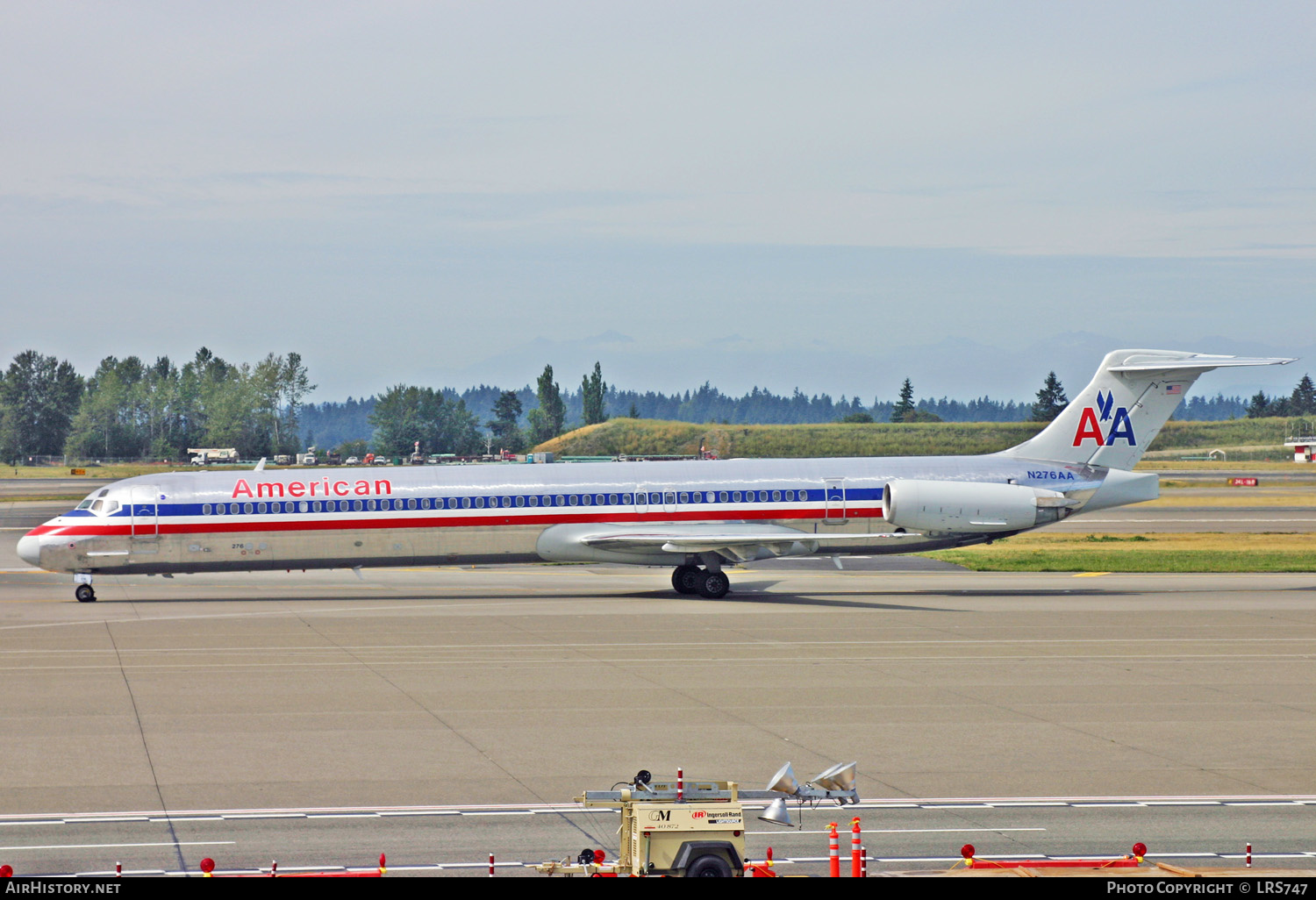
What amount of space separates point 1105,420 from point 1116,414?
0.39 metres

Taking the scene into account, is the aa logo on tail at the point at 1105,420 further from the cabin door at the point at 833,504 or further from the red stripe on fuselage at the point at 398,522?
the cabin door at the point at 833,504

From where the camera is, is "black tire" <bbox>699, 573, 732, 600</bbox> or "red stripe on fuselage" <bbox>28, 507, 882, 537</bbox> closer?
"red stripe on fuselage" <bbox>28, 507, 882, 537</bbox>

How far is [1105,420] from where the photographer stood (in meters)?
40.1

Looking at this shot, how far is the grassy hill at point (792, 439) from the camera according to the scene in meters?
158

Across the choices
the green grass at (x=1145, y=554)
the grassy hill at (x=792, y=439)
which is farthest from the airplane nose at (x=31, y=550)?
the grassy hill at (x=792, y=439)

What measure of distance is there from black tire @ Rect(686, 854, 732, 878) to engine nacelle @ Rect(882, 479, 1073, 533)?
29.2m

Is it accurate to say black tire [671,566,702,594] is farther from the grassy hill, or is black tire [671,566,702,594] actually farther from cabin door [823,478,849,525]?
the grassy hill

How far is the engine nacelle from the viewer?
38.0m

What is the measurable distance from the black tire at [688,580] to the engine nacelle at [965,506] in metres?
5.94

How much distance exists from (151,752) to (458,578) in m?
27.8

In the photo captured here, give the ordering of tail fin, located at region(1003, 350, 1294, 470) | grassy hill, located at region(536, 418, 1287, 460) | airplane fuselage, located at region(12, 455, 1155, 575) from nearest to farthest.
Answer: airplane fuselage, located at region(12, 455, 1155, 575)
tail fin, located at region(1003, 350, 1294, 470)
grassy hill, located at region(536, 418, 1287, 460)

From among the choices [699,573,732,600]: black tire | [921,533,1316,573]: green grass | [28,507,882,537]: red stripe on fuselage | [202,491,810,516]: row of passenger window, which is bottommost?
[921,533,1316,573]: green grass

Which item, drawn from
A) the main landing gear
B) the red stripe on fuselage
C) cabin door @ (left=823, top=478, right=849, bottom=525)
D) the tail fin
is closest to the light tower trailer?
the red stripe on fuselage

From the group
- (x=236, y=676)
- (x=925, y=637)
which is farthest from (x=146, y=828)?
(x=925, y=637)
